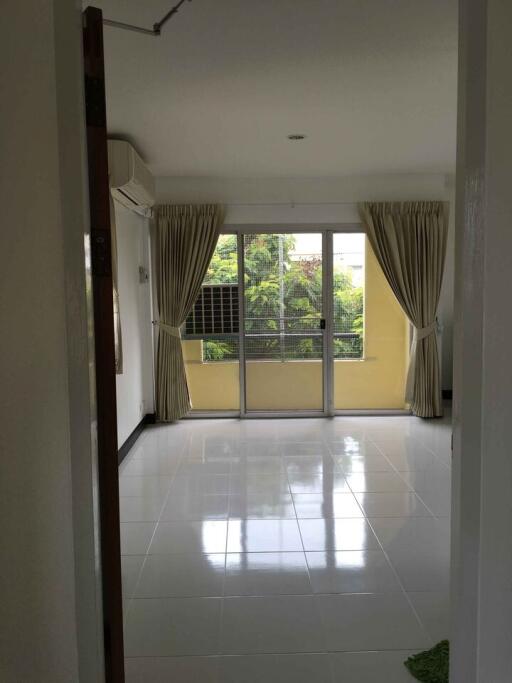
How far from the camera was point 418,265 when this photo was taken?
6223mm

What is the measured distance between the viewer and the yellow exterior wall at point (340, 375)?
654 centimetres

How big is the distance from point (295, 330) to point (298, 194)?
146cm

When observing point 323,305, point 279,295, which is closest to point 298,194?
point 279,295

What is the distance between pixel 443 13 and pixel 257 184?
12.4 ft

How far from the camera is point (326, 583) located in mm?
2818

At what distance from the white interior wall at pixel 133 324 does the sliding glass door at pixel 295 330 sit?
0.51m

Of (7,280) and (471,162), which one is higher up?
(471,162)

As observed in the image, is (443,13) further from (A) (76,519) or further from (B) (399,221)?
(B) (399,221)

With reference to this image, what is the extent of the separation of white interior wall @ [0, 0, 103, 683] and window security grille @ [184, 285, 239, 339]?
4938 mm

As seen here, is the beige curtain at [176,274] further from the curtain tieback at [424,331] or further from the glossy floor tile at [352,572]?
the glossy floor tile at [352,572]

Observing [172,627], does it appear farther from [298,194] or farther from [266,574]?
[298,194]

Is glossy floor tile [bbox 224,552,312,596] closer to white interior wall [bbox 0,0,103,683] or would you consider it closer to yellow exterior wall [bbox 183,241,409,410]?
white interior wall [bbox 0,0,103,683]

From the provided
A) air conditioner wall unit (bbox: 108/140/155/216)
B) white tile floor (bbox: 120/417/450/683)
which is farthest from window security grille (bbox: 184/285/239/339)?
white tile floor (bbox: 120/417/450/683)

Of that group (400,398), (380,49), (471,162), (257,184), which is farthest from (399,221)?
(471,162)
